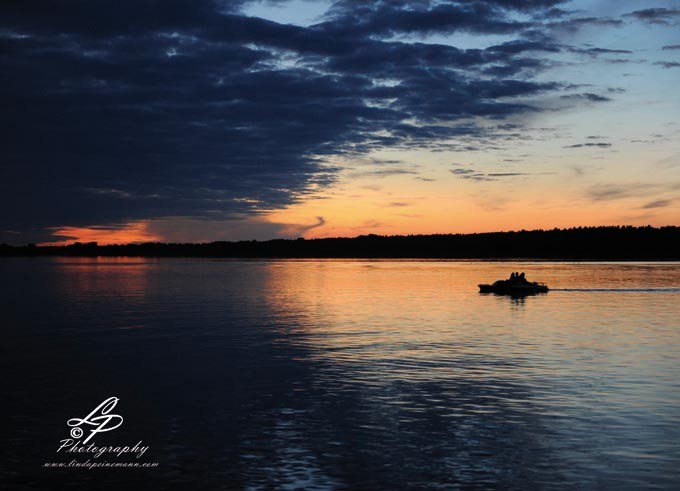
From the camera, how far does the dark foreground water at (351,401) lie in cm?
1762

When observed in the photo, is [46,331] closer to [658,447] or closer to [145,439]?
[145,439]

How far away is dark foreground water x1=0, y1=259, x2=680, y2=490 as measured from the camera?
57.8 feet

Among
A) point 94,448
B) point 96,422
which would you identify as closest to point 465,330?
point 96,422

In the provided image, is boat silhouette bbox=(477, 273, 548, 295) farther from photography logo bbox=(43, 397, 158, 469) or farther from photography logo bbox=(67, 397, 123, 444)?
photography logo bbox=(43, 397, 158, 469)

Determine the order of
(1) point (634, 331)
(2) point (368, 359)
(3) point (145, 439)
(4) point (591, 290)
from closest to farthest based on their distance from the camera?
1. (3) point (145, 439)
2. (2) point (368, 359)
3. (1) point (634, 331)
4. (4) point (591, 290)

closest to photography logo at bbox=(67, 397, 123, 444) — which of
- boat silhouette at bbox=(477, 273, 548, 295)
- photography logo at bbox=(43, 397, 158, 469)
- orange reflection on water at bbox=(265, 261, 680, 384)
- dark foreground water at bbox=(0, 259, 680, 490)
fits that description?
photography logo at bbox=(43, 397, 158, 469)

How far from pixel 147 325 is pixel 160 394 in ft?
86.4

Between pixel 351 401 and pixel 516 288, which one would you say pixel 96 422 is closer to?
pixel 351 401

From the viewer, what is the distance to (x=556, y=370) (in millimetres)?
32250

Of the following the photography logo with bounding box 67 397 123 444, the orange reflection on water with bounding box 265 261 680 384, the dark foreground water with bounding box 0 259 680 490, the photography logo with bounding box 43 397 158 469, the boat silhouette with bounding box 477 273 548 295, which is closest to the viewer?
the dark foreground water with bounding box 0 259 680 490

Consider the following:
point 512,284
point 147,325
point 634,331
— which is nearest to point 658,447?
point 634,331

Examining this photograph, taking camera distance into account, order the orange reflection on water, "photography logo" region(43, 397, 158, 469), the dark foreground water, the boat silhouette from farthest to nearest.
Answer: the boat silhouette → the orange reflection on water → "photography logo" region(43, 397, 158, 469) → the dark foreground water

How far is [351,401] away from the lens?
25.7 m

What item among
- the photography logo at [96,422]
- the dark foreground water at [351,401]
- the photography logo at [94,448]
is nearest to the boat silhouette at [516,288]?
the dark foreground water at [351,401]
